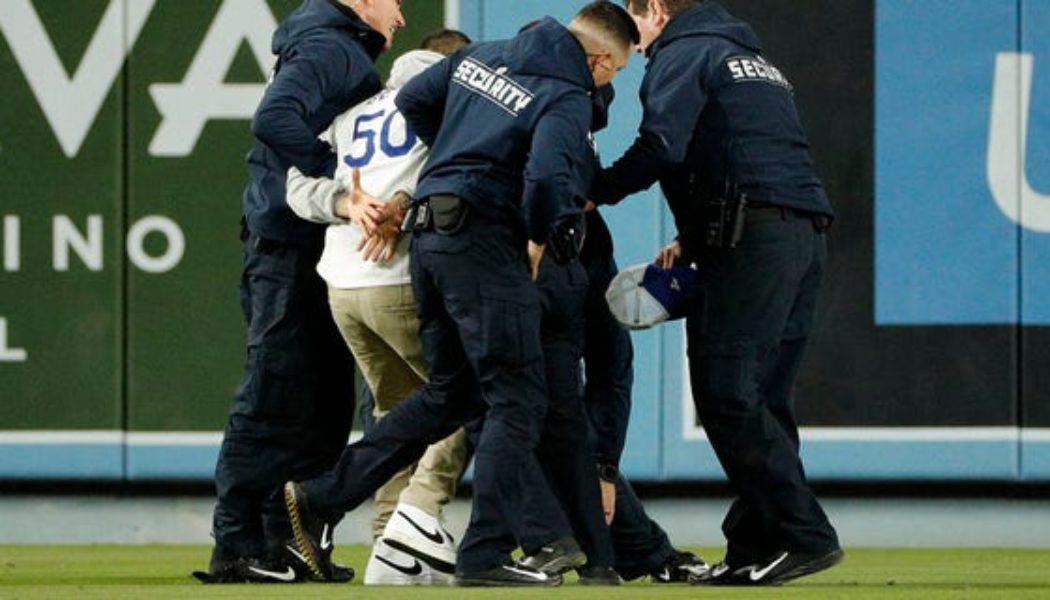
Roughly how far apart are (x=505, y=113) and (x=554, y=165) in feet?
1.03

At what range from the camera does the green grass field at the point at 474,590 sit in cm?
730

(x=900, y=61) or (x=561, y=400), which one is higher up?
(x=900, y=61)

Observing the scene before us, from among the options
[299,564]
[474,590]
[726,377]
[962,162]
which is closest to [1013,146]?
[962,162]

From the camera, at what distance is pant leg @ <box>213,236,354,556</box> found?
8.13 metres

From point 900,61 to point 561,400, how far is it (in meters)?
3.88

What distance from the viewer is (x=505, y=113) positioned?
7.44 metres

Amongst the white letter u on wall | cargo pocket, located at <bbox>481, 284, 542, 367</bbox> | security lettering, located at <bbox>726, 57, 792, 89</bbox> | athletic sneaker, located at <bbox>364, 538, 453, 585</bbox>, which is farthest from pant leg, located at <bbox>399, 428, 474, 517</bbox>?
the white letter u on wall

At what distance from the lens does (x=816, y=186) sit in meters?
7.98

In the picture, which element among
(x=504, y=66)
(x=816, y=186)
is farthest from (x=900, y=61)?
(x=504, y=66)

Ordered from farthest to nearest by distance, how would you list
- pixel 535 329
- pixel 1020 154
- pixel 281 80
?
1. pixel 1020 154
2. pixel 281 80
3. pixel 535 329

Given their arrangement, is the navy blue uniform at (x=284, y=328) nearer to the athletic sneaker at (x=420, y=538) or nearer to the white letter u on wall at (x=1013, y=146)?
the athletic sneaker at (x=420, y=538)

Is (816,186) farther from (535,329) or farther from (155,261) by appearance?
(155,261)

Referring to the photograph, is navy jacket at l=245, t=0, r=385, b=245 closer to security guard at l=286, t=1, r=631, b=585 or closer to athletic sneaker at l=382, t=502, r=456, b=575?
security guard at l=286, t=1, r=631, b=585

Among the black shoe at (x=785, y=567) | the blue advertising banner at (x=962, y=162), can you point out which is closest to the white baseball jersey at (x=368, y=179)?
the black shoe at (x=785, y=567)
